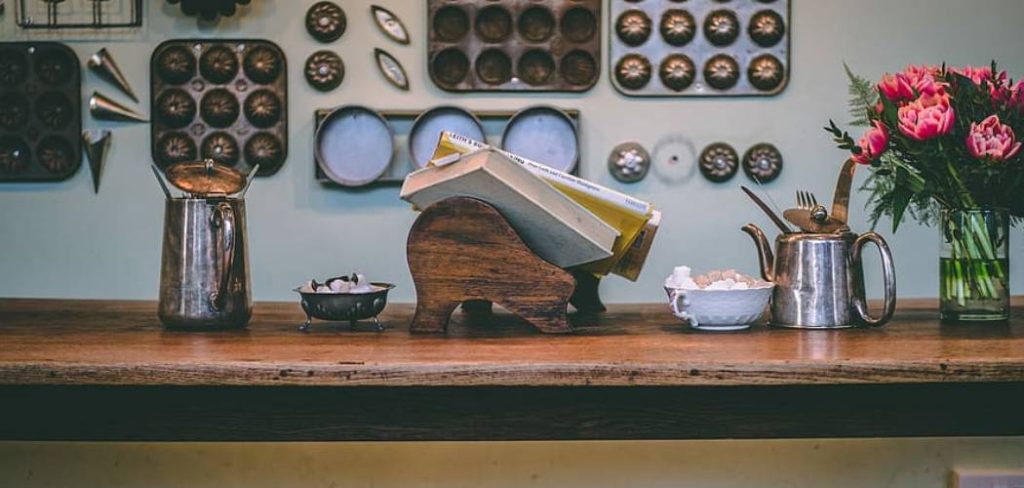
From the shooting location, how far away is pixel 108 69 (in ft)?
10.7

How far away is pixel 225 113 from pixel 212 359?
6.84 ft

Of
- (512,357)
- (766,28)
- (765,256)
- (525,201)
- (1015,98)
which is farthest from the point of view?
(766,28)

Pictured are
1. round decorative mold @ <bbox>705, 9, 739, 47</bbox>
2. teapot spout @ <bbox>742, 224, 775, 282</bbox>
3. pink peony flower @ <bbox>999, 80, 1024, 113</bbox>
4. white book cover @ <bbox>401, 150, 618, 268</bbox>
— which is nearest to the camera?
white book cover @ <bbox>401, 150, 618, 268</bbox>

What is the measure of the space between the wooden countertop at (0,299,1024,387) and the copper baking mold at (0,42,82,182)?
1.82 m

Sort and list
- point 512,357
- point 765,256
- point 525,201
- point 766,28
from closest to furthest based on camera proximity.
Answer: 1. point 512,357
2. point 525,201
3. point 765,256
4. point 766,28

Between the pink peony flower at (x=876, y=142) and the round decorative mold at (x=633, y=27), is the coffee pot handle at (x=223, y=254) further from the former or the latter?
the round decorative mold at (x=633, y=27)

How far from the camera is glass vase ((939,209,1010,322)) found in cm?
171

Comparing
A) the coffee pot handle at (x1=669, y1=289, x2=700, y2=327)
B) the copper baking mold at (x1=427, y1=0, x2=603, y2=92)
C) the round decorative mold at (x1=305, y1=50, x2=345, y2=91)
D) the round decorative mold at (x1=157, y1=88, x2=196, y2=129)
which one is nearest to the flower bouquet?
the coffee pot handle at (x1=669, y1=289, x2=700, y2=327)

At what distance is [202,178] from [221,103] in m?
1.68

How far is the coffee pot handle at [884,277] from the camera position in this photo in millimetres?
1606

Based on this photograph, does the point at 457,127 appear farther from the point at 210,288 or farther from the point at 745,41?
the point at 210,288

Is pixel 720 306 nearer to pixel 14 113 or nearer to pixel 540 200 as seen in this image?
pixel 540 200

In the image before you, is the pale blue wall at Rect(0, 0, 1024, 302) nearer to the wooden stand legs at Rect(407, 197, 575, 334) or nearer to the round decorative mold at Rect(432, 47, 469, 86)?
the round decorative mold at Rect(432, 47, 469, 86)

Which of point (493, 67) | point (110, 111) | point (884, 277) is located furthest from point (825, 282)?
point (110, 111)
